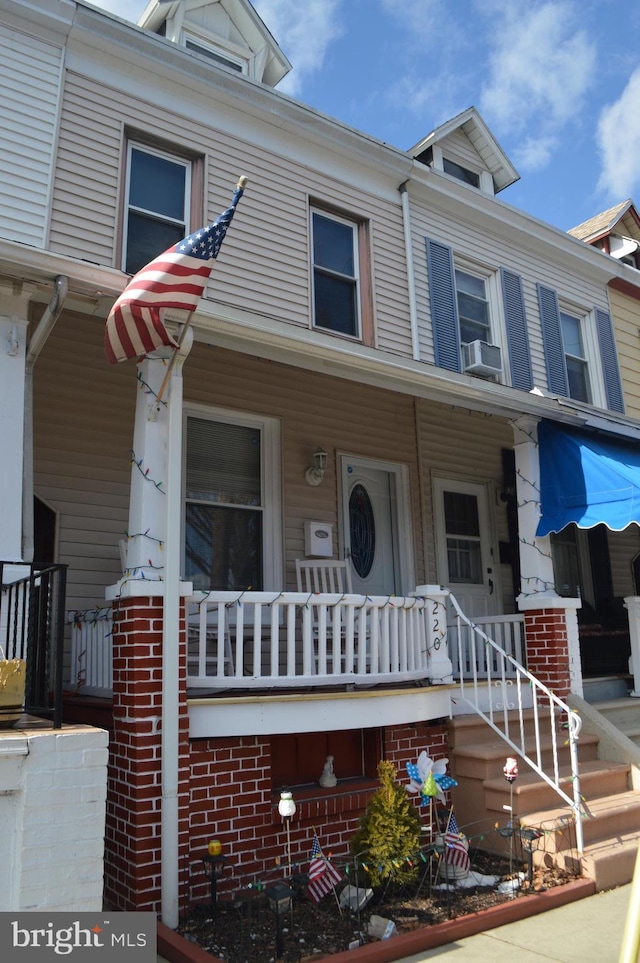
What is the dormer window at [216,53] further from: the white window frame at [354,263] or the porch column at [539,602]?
the porch column at [539,602]

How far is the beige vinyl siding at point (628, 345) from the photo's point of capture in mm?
10781

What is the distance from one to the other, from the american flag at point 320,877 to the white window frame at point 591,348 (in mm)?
7712

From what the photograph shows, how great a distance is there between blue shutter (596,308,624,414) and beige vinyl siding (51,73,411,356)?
3.60m

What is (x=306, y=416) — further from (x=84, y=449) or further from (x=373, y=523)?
(x=84, y=449)

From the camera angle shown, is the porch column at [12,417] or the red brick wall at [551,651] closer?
the porch column at [12,417]

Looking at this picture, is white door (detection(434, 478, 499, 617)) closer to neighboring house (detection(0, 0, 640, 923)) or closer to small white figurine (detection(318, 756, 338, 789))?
neighboring house (detection(0, 0, 640, 923))

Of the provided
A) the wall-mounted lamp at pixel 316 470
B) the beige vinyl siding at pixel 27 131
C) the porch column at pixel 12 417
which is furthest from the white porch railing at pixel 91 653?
the beige vinyl siding at pixel 27 131

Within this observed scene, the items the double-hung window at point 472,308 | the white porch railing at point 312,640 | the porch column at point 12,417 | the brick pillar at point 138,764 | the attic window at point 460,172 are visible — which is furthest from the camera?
the attic window at point 460,172

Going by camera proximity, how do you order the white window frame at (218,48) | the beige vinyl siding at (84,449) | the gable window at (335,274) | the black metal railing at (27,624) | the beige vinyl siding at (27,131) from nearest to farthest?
the black metal railing at (27,624) → the beige vinyl siding at (27,131) → the beige vinyl siding at (84,449) → the white window frame at (218,48) → the gable window at (335,274)

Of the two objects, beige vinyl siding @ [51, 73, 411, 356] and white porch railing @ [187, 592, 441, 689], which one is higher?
beige vinyl siding @ [51, 73, 411, 356]

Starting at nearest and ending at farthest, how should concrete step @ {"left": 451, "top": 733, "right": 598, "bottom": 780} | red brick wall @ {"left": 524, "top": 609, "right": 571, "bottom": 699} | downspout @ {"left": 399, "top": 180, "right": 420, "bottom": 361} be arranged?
1. concrete step @ {"left": 451, "top": 733, "right": 598, "bottom": 780}
2. red brick wall @ {"left": 524, "top": 609, "right": 571, "bottom": 699}
3. downspout @ {"left": 399, "top": 180, "right": 420, "bottom": 361}

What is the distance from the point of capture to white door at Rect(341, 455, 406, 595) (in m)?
8.07

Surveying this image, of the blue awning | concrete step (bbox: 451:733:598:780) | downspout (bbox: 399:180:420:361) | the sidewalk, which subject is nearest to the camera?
the sidewalk

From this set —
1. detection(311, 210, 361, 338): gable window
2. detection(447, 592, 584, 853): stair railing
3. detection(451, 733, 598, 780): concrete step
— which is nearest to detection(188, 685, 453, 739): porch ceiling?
detection(451, 733, 598, 780): concrete step
